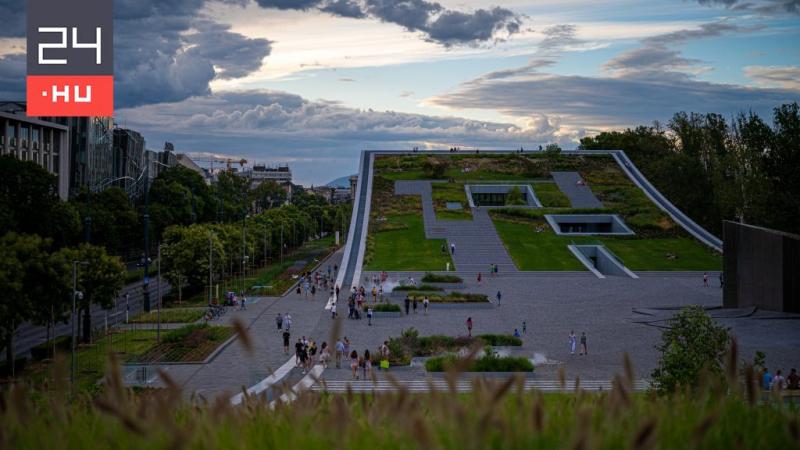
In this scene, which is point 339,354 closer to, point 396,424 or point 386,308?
point 386,308

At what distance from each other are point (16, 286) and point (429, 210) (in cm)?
4139

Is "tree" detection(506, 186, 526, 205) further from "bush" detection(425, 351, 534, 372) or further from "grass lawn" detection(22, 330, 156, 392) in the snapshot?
"bush" detection(425, 351, 534, 372)

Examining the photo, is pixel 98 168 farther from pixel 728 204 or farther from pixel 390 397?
pixel 390 397

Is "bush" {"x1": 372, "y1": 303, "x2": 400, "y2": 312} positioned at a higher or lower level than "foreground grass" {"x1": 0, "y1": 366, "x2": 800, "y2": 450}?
lower

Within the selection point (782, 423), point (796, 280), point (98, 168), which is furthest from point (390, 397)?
point (98, 168)

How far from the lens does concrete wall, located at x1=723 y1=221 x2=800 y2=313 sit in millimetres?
28016

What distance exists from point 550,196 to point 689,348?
49734mm

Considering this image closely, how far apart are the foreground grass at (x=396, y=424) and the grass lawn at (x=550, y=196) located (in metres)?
59.7

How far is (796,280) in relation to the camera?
2800 cm

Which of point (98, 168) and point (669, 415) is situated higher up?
point (98, 168)

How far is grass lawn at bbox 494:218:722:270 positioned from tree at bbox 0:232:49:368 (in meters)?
28.8

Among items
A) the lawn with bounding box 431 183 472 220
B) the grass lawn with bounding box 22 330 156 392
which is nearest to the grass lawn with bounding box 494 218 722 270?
the lawn with bounding box 431 183 472 220

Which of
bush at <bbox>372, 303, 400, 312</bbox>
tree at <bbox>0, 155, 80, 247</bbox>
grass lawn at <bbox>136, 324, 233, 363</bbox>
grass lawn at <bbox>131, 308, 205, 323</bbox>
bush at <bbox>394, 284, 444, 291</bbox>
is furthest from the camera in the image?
tree at <bbox>0, 155, 80, 247</bbox>

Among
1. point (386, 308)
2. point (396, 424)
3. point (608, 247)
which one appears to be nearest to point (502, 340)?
point (386, 308)
